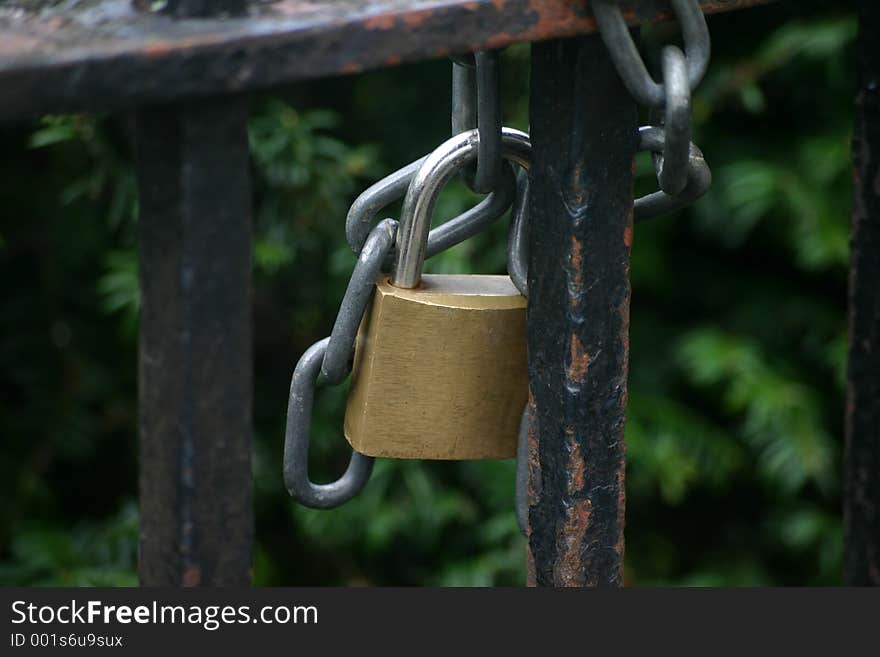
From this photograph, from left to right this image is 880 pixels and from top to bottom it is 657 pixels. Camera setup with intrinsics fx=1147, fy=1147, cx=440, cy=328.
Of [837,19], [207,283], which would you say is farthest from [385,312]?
[837,19]

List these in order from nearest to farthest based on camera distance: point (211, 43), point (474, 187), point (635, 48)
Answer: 1. point (211, 43)
2. point (635, 48)
3. point (474, 187)

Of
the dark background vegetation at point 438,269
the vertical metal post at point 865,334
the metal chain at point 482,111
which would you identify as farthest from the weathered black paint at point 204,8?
the dark background vegetation at point 438,269

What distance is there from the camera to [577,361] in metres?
0.67

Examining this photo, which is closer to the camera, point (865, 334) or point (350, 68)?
point (350, 68)

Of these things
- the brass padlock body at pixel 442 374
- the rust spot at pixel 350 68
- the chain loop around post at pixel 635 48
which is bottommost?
the brass padlock body at pixel 442 374

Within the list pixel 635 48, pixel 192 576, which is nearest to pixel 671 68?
pixel 635 48

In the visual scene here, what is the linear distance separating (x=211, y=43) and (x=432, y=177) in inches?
9.0

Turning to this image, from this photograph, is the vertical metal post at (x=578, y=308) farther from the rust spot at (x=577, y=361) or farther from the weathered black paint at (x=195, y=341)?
the weathered black paint at (x=195, y=341)

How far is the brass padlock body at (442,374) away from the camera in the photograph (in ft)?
2.39

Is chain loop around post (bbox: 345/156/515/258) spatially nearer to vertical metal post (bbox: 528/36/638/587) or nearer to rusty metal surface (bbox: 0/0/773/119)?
vertical metal post (bbox: 528/36/638/587)

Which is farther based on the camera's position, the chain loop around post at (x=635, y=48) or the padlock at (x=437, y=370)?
the padlock at (x=437, y=370)

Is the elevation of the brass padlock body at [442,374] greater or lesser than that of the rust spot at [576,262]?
lesser

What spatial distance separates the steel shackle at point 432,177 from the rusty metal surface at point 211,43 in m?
0.12

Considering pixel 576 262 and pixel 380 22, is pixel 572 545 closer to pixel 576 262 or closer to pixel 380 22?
pixel 576 262
